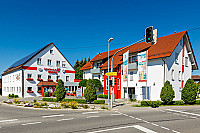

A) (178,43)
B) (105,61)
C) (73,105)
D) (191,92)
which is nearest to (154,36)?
(73,105)

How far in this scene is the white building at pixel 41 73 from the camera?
122 feet

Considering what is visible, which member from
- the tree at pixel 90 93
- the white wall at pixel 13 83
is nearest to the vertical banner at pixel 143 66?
the tree at pixel 90 93

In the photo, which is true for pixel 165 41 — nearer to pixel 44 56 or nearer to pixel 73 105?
pixel 73 105

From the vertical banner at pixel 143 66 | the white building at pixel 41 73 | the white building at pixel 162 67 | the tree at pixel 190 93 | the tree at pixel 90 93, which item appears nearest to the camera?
the tree at pixel 190 93

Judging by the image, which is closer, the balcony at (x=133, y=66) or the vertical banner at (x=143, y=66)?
the vertical banner at (x=143, y=66)

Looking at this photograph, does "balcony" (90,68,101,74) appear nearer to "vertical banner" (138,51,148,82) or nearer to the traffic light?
"vertical banner" (138,51,148,82)

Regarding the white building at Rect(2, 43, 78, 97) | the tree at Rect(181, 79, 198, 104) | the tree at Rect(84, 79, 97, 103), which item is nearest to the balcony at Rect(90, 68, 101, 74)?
the white building at Rect(2, 43, 78, 97)

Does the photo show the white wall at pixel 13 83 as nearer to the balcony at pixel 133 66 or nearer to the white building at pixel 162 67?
the white building at pixel 162 67

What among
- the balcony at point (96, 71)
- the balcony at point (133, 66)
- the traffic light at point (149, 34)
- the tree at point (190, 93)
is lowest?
the tree at point (190, 93)

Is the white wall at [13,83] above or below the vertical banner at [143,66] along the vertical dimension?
below

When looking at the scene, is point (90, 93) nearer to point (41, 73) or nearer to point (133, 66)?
point (133, 66)

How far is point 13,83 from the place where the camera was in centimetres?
4169

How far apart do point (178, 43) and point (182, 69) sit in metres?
4.64

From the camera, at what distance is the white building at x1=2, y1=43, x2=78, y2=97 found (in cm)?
3709
